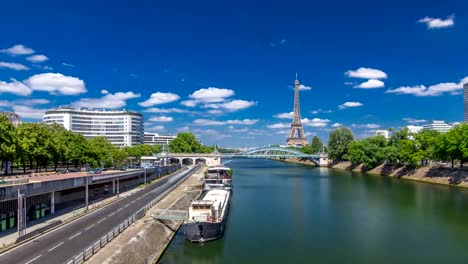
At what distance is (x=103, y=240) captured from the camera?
25.1 meters

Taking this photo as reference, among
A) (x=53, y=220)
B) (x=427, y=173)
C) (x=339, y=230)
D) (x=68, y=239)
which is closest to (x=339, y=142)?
(x=427, y=173)

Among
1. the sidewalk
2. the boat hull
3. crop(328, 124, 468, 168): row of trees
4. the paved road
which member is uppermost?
crop(328, 124, 468, 168): row of trees

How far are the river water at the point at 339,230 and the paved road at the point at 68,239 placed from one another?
5622 mm

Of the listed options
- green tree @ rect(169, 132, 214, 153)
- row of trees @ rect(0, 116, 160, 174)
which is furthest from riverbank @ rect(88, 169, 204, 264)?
green tree @ rect(169, 132, 214, 153)

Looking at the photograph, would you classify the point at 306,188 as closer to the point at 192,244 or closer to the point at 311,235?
the point at 311,235

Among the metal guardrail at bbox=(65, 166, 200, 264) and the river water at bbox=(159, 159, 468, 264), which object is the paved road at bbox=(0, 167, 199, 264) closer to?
the metal guardrail at bbox=(65, 166, 200, 264)

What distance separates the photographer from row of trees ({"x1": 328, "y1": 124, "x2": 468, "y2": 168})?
74.4 metres

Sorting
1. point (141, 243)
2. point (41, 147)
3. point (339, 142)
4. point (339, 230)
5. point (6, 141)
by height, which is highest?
point (339, 142)

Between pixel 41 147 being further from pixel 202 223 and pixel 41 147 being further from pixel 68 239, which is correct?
pixel 202 223

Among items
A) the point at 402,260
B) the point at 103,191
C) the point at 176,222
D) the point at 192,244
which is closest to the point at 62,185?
the point at 176,222

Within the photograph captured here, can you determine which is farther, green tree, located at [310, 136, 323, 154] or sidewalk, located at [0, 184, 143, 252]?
green tree, located at [310, 136, 323, 154]

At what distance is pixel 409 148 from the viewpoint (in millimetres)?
90125

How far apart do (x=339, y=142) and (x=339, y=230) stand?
353 feet

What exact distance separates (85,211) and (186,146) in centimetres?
13410
